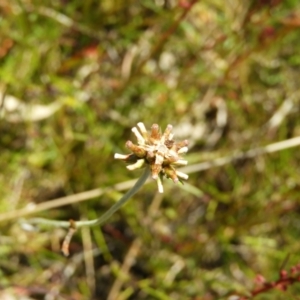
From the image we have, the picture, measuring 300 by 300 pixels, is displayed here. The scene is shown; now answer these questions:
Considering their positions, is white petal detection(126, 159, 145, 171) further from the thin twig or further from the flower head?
the thin twig

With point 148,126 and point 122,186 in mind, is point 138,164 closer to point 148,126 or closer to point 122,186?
point 122,186

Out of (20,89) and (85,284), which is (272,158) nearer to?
(85,284)

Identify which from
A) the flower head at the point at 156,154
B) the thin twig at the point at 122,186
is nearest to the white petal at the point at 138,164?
the flower head at the point at 156,154

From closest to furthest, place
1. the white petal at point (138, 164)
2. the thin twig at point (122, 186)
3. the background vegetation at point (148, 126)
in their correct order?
the white petal at point (138, 164)
the thin twig at point (122, 186)
the background vegetation at point (148, 126)

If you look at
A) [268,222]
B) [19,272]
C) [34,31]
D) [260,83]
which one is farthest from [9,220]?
[260,83]

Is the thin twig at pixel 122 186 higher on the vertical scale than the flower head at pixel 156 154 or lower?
higher

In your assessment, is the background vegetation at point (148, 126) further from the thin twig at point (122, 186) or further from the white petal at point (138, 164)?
the white petal at point (138, 164)

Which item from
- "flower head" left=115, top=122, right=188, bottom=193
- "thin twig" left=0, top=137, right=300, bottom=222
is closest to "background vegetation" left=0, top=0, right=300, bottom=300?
"thin twig" left=0, top=137, right=300, bottom=222
